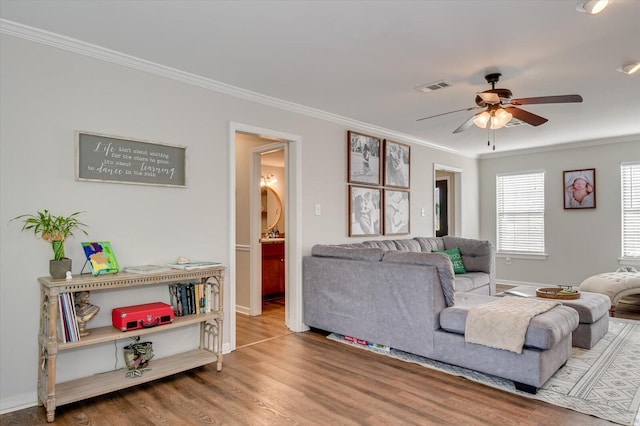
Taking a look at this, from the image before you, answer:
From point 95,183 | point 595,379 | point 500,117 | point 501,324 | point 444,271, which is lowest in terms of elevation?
point 595,379

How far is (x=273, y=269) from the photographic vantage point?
602cm

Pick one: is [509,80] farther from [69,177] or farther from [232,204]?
[69,177]

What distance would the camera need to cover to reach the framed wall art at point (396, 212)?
5520 millimetres

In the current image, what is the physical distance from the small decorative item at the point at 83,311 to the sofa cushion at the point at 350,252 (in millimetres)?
2218

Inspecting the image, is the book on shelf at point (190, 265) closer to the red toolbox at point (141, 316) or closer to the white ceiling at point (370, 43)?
the red toolbox at point (141, 316)

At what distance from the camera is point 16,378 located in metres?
2.54

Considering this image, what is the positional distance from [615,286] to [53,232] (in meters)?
5.95

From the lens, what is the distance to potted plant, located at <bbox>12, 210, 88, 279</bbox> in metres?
2.52

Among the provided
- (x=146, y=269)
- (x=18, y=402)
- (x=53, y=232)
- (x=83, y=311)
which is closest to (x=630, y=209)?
(x=146, y=269)

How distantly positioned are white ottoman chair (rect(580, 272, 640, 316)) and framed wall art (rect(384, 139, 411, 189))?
2723 mm

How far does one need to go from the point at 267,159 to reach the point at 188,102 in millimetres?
3186

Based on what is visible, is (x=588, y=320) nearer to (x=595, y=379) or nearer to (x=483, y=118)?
(x=595, y=379)

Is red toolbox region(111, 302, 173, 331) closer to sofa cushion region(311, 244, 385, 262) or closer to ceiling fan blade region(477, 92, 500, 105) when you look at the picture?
sofa cushion region(311, 244, 385, 262)

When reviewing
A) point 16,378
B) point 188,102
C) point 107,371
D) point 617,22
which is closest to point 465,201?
point 617,22
